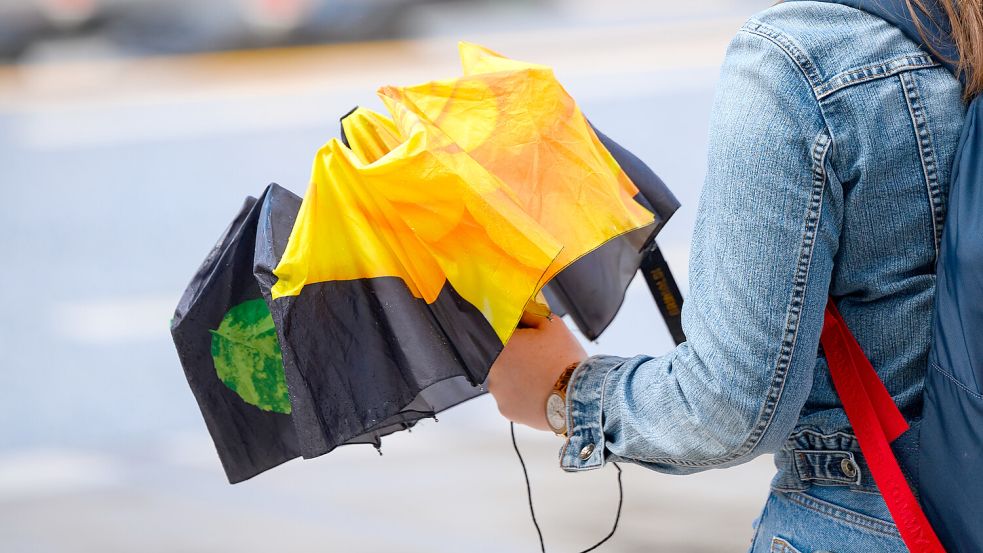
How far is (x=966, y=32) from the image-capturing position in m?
1.02

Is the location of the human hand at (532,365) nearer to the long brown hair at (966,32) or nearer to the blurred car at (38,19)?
the long brown hair at (966,32)

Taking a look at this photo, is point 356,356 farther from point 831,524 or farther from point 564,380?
point 831,524

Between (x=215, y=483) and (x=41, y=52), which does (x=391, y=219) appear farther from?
(x=41, y=52)

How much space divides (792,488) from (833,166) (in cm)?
41

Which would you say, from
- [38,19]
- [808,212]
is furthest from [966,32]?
[38,19]

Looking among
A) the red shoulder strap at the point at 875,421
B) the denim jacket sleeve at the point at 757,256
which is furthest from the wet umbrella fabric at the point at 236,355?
the red shoulder strap at the point at 875,421

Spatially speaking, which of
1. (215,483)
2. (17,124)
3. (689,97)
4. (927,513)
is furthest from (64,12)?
(927,513)

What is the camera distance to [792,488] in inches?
46.7

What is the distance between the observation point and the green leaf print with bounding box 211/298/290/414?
4.83 feet

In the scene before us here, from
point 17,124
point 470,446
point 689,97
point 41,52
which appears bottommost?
point 470,446

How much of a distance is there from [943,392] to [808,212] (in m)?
0.24

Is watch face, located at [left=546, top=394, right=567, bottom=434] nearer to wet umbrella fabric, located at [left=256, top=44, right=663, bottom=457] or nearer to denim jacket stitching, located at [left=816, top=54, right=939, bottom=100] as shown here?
wet umbrella fabric, located at [left=256, top=44, right=663, bottom=457]

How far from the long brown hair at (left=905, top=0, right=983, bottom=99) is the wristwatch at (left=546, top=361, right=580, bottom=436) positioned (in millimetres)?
573

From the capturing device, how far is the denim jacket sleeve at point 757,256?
99 cm
